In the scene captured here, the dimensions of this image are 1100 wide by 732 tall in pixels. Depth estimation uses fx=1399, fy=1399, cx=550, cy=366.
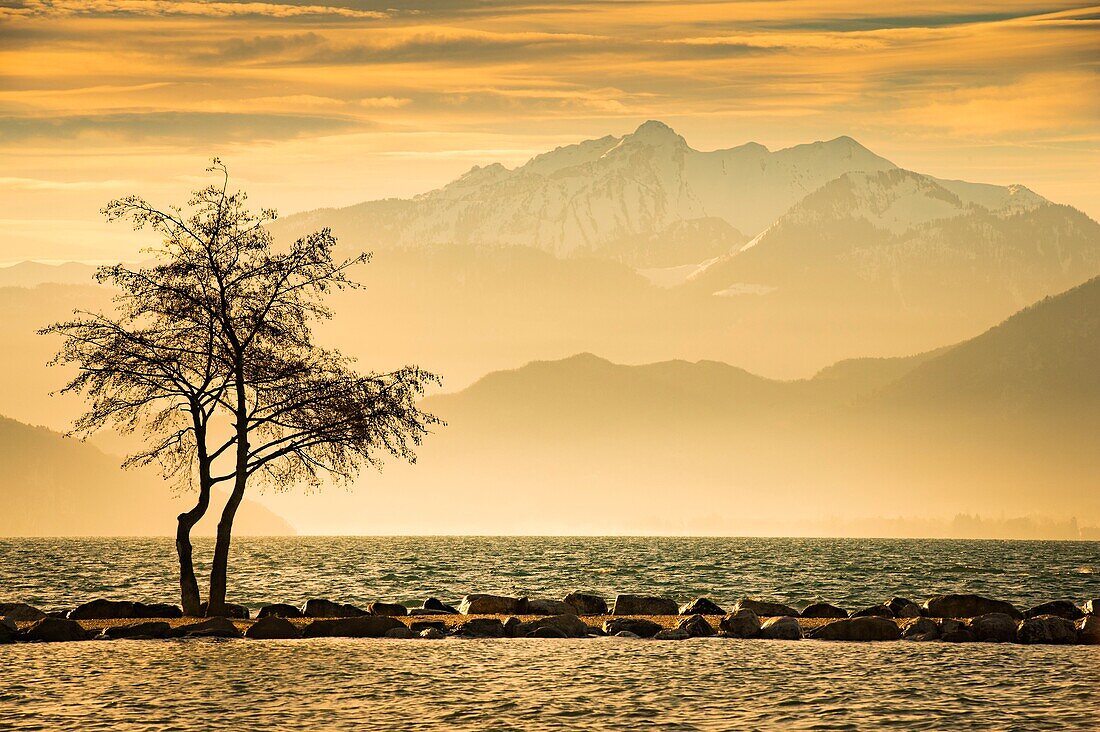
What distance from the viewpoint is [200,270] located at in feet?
170

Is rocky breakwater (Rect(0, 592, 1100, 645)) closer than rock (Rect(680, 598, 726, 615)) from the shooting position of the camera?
Yes

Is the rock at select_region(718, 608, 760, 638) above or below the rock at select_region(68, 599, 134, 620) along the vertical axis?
below

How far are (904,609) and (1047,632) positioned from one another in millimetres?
10465

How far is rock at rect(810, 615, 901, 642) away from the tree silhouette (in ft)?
55.8

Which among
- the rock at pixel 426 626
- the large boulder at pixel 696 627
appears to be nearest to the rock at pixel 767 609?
the large boulder at pixel 696 627

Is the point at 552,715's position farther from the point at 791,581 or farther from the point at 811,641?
the point at 791,581

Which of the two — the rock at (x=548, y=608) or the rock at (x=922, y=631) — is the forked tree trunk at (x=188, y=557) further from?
the rock at (x=922, y=631)

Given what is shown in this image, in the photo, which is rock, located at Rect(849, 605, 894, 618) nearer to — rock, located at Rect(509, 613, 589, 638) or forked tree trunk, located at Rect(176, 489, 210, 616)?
rock, located at Rect(509, 613, 589, 638)

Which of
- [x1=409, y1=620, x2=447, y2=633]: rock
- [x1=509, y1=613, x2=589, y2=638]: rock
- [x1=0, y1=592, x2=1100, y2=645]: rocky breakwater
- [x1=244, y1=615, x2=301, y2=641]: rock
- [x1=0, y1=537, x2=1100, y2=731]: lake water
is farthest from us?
[x1=409, y1=620, x2=447, y2=633]: rock

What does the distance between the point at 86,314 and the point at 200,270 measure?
5.89 meters

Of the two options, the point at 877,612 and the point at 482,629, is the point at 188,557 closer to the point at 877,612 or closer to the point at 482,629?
the point at 482,629

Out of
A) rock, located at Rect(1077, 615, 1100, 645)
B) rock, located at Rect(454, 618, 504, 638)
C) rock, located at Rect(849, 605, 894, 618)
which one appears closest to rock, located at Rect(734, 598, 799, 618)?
rock, located at Rect(849, 605, 894, 618)

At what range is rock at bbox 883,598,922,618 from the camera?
61.2m

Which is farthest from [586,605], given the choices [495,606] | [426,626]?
[426,626]
